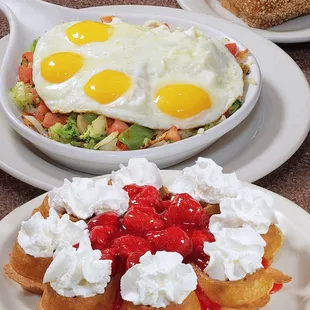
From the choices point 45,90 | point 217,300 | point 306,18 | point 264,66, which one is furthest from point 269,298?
point 306,18

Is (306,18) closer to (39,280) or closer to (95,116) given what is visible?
(95,116)

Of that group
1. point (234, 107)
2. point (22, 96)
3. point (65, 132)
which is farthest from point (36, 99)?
point (234, 107)

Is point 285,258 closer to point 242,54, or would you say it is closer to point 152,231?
point 152,231

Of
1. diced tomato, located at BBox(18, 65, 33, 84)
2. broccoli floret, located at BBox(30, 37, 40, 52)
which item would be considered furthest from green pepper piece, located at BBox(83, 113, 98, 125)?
broccoli floret, located at BBox(30, 37, 40, 52)

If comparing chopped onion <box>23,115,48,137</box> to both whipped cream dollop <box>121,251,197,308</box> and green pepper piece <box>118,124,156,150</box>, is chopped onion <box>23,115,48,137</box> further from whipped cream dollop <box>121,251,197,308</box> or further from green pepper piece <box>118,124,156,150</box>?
whipped cream dollop <box>121,251,197,308</box>

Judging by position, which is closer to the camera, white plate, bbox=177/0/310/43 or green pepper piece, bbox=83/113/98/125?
green pepper piece, bbox=83/113/98/125

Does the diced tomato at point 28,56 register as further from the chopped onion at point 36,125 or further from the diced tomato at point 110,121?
the diced tomato at point 110,121
